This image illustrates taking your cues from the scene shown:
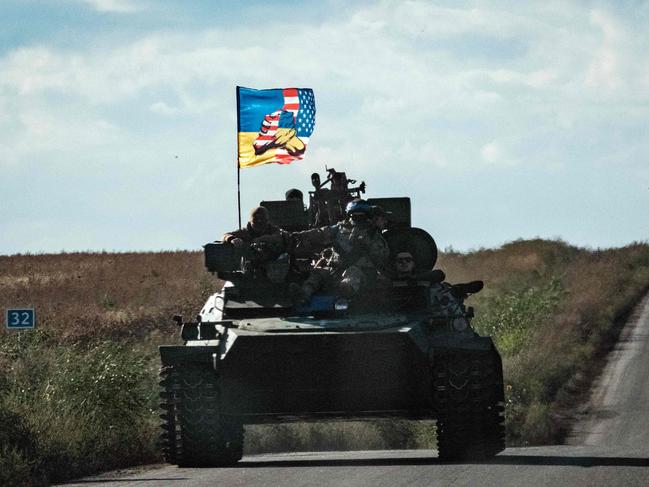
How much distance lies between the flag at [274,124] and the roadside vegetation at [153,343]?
4.10 m

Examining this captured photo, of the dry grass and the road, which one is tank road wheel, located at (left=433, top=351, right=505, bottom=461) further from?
the dry grass

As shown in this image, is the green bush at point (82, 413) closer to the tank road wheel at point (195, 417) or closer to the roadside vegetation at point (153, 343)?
the roadside vegetation at point (153, 343)

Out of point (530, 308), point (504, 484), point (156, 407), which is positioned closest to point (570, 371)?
point (530, 308)

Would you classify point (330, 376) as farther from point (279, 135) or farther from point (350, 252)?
point (279, 135)

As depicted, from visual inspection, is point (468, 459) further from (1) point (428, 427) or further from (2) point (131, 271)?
(2) point (131, 271)

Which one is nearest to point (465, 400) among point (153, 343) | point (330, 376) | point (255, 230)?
point (330, 376)

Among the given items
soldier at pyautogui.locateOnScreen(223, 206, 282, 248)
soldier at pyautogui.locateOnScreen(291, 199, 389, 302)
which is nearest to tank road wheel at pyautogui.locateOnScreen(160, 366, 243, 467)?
soldier at pyautogui.locateOnScreen(291, 199, 389, 302)

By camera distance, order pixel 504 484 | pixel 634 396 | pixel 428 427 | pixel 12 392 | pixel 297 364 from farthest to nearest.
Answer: pixel 634 396 < pixel 428 427 < pixel 12 392 < pixel 297 364 < pixel 504 484

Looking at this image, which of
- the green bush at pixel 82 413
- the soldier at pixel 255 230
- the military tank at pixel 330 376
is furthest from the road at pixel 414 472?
the soldier at pixel 255 230

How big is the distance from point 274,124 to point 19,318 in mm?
6252

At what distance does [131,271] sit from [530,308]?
635 inches

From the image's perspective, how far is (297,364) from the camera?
61.0 feet

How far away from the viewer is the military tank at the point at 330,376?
18.5 meters

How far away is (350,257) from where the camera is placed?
19.9 meters
